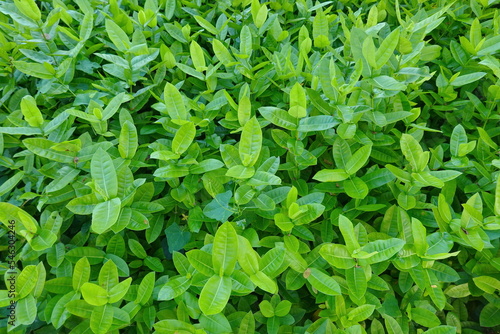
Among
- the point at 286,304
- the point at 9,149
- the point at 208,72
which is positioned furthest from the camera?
Result: the point at 9,149

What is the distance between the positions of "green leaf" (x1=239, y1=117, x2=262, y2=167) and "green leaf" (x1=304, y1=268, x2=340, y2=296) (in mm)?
418

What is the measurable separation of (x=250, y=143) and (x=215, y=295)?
0.49 metres

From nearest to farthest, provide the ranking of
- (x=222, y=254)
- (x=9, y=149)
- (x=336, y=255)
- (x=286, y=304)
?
(x=222, y=254)
(x=336, y=255)
(x=286, y=304)
(x=9, y=149)

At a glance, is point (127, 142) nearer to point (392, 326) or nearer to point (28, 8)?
point (28, 8)

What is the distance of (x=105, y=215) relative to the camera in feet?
3.58

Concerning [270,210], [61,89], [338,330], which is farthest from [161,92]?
[338,330]

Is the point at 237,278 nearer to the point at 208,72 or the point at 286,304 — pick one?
the point at 286,304

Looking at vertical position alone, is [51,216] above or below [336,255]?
above

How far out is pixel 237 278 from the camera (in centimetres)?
105

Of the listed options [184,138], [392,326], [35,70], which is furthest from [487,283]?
[35,70]

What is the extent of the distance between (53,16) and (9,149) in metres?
0.61

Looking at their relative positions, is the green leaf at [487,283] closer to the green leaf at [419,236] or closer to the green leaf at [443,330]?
the green leaf at [443,330]

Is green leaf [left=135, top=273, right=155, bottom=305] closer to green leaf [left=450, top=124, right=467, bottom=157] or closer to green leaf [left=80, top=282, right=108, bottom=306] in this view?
green leaf [left=80, top=282, right=108, bottom=306]

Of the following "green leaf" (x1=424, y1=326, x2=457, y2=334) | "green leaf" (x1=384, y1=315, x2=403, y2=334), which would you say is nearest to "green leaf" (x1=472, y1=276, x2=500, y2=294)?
"green leaf" (x1=424, y1=326, x2=457, y2=334)
